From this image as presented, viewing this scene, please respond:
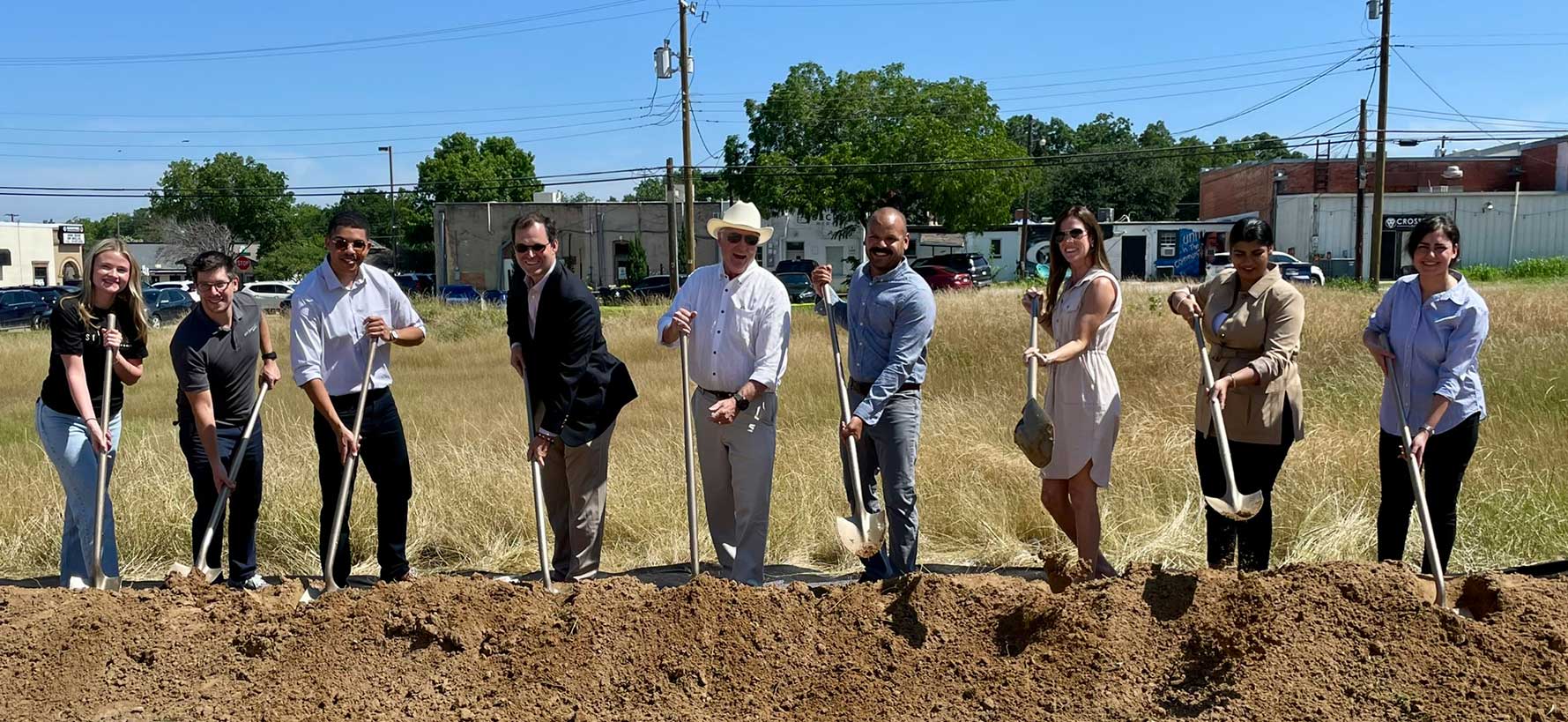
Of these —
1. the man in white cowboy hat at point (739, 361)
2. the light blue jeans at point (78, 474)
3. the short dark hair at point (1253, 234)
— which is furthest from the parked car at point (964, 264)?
the light blue jeans at point (78, 474)

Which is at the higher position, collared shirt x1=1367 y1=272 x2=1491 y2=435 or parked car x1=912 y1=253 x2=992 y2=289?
parked car x1=912 y1=253 x2=992 y2=289

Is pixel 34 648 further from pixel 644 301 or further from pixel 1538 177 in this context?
pixel 1538 177

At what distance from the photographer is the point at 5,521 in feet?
20.4

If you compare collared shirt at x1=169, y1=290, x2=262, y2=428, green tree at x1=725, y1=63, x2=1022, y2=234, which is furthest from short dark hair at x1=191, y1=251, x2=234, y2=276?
green tree at x1=725, y1=63, x2=1022, y2=234

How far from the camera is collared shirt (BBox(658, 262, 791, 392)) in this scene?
15.1ft

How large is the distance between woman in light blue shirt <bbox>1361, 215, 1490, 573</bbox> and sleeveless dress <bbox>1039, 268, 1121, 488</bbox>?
1049 mm

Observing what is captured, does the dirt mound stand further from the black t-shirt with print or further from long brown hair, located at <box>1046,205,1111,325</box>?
long brown hair, located at <box>1046,205,1111,325</box>

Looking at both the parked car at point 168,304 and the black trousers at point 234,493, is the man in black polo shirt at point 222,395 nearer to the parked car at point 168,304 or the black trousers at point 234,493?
the black trousers at point 234,493

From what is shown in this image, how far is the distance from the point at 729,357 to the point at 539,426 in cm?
90

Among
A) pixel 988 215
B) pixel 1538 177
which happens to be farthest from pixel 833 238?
pixel 1538 177

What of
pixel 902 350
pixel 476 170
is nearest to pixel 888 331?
pixel 902 350

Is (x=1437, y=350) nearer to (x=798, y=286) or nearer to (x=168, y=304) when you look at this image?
(x=798, y=286)

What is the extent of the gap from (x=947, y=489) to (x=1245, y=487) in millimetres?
1974

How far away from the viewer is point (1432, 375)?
A: 4.18m
